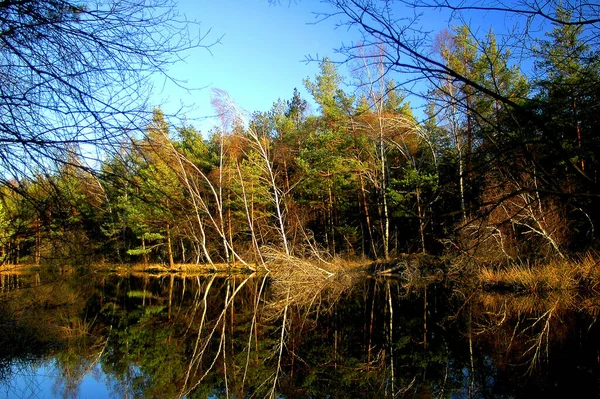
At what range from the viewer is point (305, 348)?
26.1ft

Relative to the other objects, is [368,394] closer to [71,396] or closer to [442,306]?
[71,396]

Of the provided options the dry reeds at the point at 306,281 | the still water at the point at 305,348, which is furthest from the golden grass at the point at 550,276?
the dry reeds at the point at 306,281

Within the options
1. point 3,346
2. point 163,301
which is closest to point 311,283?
point 163,301

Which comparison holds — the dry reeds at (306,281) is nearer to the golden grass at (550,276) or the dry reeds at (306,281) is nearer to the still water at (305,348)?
the still water at (305,348)

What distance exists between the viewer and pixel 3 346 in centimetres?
736

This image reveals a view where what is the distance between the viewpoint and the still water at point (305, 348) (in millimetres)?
5738

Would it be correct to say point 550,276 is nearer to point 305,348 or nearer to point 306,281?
point 306,281

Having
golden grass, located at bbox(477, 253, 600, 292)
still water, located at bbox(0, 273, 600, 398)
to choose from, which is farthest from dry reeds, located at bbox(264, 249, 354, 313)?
golden grass, located at bbox(477, 253, 600, 292)

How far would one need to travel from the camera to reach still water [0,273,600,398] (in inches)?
226

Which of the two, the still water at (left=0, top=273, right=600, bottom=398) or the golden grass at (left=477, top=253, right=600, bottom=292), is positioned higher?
the golden grass at (left=477, top=253, right=600, bottom=292)

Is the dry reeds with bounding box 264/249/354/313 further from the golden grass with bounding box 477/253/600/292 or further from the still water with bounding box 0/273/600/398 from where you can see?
the golden grass with bounding box 477/253/600/292

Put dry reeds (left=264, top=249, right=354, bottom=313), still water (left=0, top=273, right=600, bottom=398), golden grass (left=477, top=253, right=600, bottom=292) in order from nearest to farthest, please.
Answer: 1. still water (left=0, top=273, right=600, bottom=398)
2. golden grass (left=477, top=253, right=600, bottom=292)
3. dry reeds (left=264, top=249, right=354, bottom=313)

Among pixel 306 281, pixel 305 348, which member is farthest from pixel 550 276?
pixel 305 348

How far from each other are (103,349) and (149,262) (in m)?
25.8
